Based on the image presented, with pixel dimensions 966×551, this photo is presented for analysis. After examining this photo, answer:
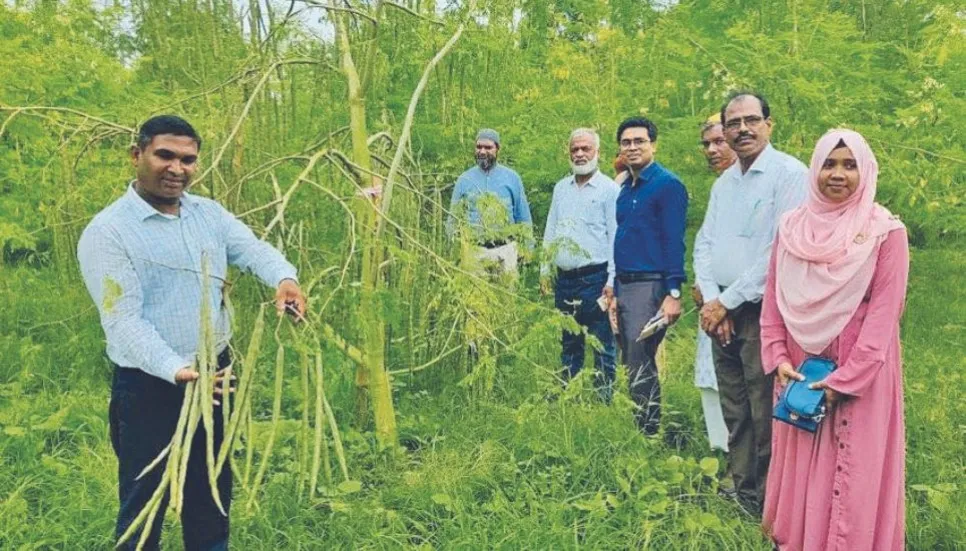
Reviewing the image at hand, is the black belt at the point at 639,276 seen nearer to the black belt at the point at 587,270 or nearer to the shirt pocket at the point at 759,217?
the black belt at the point at 587,270

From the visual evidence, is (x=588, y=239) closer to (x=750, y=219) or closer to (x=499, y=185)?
(x=499, y=185)

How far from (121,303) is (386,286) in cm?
177

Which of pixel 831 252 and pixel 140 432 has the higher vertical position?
pixel 831 252

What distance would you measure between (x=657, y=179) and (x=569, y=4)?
3950 mm

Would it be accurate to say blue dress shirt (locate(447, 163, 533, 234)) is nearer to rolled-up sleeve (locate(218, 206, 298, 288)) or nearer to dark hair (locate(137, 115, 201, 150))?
rolled-up sleeve (locate(218, 206, 298, 288))

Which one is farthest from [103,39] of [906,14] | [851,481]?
[906,14]

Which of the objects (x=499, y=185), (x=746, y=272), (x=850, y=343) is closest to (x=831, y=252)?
(x=850, y=343)

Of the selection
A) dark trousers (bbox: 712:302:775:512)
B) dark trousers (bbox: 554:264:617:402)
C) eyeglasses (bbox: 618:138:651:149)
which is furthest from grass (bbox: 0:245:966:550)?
eyeglasses (bbox: 618:138:651:149)

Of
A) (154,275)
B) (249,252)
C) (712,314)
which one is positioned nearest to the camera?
(154,275)

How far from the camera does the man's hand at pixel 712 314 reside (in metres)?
3.14

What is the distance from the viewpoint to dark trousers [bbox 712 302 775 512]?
310 cm

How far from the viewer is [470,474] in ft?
11.4

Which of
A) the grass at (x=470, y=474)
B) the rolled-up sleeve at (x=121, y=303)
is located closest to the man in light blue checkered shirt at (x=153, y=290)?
the rolled-up sleeve at (x=121, y=303)

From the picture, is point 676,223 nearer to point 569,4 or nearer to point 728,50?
point 728,50
